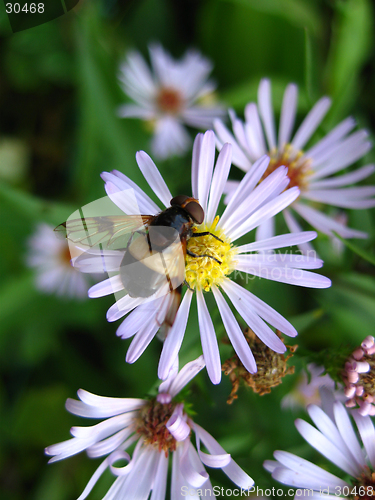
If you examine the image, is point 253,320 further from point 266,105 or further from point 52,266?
point 52,266

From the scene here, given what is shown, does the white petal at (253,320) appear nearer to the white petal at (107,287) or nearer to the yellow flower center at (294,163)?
the white petal at (107,287)

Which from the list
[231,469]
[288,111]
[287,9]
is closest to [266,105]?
[288,111]

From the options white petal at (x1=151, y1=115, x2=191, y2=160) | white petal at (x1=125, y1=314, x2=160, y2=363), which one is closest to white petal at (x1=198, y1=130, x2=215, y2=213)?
white petal at (x1=125, y1=314, x2=160, y2=363)

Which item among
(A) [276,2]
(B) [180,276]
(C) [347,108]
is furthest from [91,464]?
(A) [276,2]

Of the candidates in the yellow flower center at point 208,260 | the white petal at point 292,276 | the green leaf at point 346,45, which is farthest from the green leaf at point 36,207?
the green leaf at point 346,45

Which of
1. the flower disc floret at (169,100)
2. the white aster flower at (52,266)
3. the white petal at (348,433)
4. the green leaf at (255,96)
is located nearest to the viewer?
the white petal at (348,433)

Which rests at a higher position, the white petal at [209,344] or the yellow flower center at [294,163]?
the yellow flower center at [294,163]
